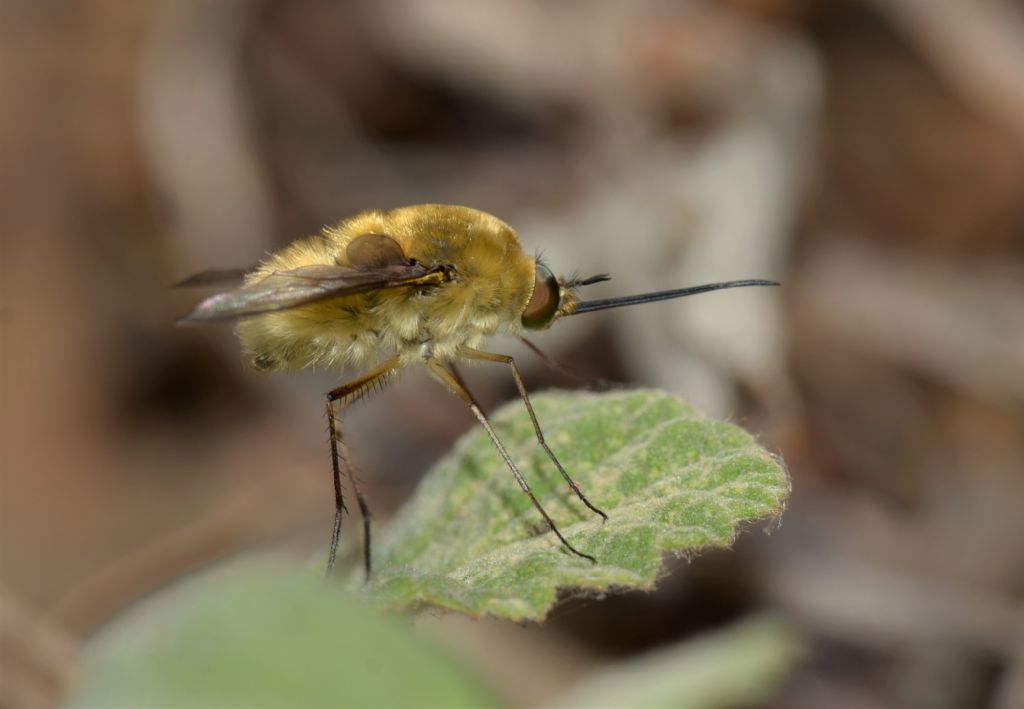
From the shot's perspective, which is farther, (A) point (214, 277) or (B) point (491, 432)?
(A) point (214, 277)

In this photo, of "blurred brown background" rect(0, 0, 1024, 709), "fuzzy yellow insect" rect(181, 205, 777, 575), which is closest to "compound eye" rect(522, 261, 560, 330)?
"fuzzy yellow insect" rect(181, 205, 777, 575)

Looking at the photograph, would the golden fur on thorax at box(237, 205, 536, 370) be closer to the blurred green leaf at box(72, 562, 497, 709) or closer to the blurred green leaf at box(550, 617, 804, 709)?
the blurred green leaf at box(550, 617, 804, 709)

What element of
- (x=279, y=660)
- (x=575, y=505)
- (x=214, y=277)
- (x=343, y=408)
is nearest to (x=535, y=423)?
(x=575, y=505)

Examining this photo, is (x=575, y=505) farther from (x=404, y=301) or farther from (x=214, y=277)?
(x=214, y=277)

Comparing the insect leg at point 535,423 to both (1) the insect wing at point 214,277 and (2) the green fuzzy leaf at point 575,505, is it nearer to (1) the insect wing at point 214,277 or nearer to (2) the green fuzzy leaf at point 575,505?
(2) the green fuzzy leaf at point 575,505

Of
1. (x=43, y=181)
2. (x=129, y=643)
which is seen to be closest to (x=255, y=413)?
(x=43, y=181)

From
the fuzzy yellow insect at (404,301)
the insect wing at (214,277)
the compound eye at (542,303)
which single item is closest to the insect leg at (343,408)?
the fuzzy yellow insect at (404,301)

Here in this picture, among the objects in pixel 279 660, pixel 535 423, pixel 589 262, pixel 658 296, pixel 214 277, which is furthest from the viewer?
pixel 589 262
